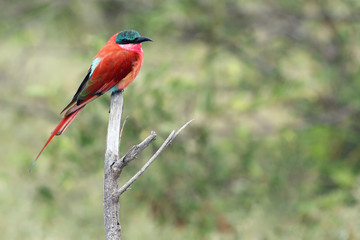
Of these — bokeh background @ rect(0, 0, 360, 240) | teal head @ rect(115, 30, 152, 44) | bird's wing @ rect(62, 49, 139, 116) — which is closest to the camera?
bird's wing @ rect(62, 49, 139, 116)

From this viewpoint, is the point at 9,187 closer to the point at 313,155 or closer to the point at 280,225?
the point at 280,225

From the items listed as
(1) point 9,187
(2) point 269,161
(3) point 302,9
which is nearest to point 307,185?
(2) point 269,161

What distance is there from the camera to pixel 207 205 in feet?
20.0

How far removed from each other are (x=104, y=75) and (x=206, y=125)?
3.28 metres

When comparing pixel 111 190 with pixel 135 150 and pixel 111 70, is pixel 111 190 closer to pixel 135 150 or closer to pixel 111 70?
pixel 135 150

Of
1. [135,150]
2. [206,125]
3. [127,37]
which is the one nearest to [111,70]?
[127,37]

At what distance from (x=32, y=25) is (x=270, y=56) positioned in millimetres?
2732

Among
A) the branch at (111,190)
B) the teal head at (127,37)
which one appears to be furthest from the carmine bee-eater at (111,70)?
the branch at (111,190)

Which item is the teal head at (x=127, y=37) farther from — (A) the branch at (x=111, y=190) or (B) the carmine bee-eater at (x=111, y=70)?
(A) the branch at (x=111, y=190)

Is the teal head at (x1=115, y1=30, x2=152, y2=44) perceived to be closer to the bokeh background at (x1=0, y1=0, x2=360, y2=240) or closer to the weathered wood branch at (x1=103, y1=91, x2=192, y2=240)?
the weathered wood branch at (x1=103, y1=91, x2=192, y2=240)

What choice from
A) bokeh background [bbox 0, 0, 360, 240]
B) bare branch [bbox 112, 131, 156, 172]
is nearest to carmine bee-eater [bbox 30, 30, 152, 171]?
bare branch [bbox 112, 131, 156, 172]

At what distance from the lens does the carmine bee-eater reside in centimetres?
262

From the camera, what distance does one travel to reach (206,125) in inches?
233

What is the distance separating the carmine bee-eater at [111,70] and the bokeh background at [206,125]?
198cm
